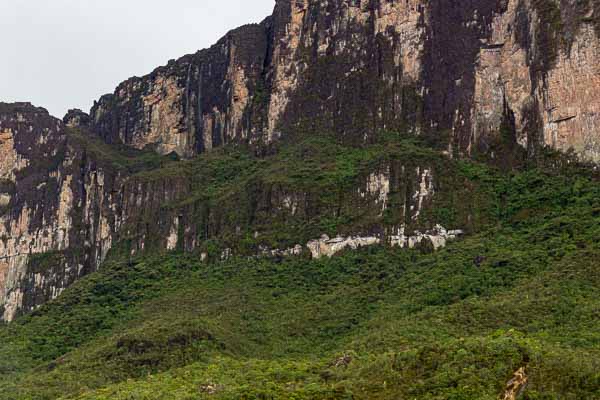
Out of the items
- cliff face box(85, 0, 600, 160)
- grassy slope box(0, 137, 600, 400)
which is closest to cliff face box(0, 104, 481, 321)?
grassy slope box(0, 137, 600, 400)

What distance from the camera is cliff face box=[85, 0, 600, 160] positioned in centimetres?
7531

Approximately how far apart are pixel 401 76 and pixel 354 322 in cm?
2570

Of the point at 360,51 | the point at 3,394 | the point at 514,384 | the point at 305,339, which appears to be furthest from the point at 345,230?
the point at 514,384

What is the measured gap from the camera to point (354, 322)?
65.9 m

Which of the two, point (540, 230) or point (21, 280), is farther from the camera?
point (21, 280)

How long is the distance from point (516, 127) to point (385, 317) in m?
20.5

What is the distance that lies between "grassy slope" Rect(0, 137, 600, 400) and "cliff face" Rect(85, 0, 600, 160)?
445 centimetres

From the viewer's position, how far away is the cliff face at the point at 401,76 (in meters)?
75.3

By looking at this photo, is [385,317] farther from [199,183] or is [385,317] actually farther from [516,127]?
[199,183]

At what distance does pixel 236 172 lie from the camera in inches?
3536

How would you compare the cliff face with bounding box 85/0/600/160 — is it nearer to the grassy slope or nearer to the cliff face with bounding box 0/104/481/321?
the cliff face with bounding box 0/104/481/321

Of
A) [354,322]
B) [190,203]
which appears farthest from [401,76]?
[354,322]

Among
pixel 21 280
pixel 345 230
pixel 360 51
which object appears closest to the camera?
pixel 345 230

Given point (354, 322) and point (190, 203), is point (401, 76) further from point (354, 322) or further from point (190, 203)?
point (354, 322)
